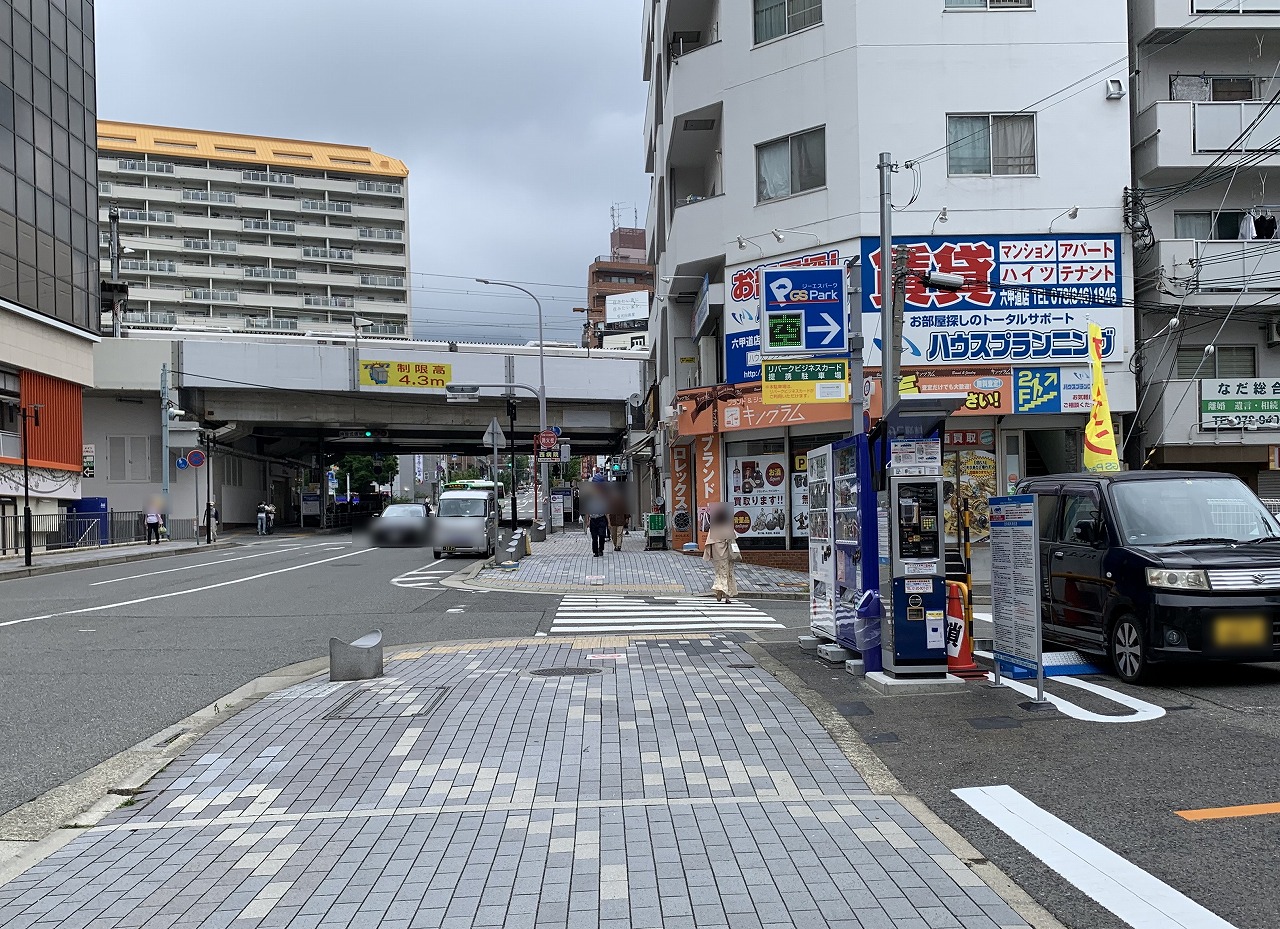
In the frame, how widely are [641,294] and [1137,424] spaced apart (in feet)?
262

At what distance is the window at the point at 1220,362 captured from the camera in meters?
23.3

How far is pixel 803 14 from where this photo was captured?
23953 mm

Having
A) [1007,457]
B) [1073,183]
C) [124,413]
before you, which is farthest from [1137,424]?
[124,413]

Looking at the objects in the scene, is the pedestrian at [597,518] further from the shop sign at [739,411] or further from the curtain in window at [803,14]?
the curtain in window at [803,14]

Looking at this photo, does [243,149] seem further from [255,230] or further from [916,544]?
[916,544]

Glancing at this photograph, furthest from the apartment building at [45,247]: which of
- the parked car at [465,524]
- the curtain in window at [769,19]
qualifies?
the curtain in window at [769,19]

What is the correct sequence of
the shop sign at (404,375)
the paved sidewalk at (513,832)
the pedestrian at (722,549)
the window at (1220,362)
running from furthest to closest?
the shop sign at (404,375)
the window at (1220,362)
the pedestrian at (722,549)
the paved sidewalk at (513,832)

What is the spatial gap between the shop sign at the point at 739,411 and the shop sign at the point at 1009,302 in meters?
1.61

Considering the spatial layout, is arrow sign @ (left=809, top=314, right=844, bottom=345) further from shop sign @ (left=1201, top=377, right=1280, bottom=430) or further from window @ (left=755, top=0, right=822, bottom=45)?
shop sign @ (left=1201, top=377, right=1280, bottom=430)

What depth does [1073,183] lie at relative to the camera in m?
22.9

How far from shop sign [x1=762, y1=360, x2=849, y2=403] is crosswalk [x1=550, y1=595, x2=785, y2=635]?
3.44 meters

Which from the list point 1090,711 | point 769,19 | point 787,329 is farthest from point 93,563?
point 1090,711

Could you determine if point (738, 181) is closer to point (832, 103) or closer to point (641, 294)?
point (832, 103)

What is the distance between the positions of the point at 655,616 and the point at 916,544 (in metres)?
7.70
